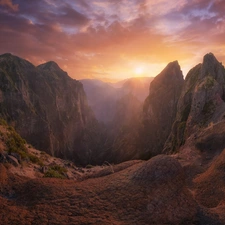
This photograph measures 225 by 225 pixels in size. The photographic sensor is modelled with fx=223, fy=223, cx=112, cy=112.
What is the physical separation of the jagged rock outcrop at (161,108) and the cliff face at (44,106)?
36.6 metres

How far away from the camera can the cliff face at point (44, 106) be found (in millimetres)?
71875

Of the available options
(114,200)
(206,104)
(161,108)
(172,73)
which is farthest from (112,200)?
(172,73)

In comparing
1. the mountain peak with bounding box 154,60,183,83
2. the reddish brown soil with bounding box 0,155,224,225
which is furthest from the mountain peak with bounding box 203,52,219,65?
the reddish brown soil with bounding box 0,155,224,225

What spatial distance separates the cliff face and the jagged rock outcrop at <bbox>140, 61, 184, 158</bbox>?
36.6m

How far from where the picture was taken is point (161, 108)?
8444 cm

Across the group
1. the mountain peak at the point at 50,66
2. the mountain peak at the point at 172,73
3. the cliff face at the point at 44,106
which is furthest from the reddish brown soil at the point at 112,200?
the mountain peak at the point at 50,66

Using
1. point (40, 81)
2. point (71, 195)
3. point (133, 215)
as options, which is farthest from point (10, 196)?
point (40, 81)

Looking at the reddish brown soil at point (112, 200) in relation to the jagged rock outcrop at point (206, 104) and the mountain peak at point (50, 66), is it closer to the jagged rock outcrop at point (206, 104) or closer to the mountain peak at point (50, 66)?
the jagged rock outcrop at point (206, 104)

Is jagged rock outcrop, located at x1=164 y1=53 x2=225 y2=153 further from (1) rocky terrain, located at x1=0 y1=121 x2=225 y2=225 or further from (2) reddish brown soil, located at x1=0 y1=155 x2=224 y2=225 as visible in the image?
(2) reddish brown soil, located at x1=0 y1=155 x2=224 y2=225

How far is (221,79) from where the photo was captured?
49.8 metres

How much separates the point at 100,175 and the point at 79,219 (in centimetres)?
328

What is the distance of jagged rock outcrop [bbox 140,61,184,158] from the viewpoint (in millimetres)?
80438

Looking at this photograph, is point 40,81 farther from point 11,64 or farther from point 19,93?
point 19,93

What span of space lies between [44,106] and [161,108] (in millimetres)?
47556
